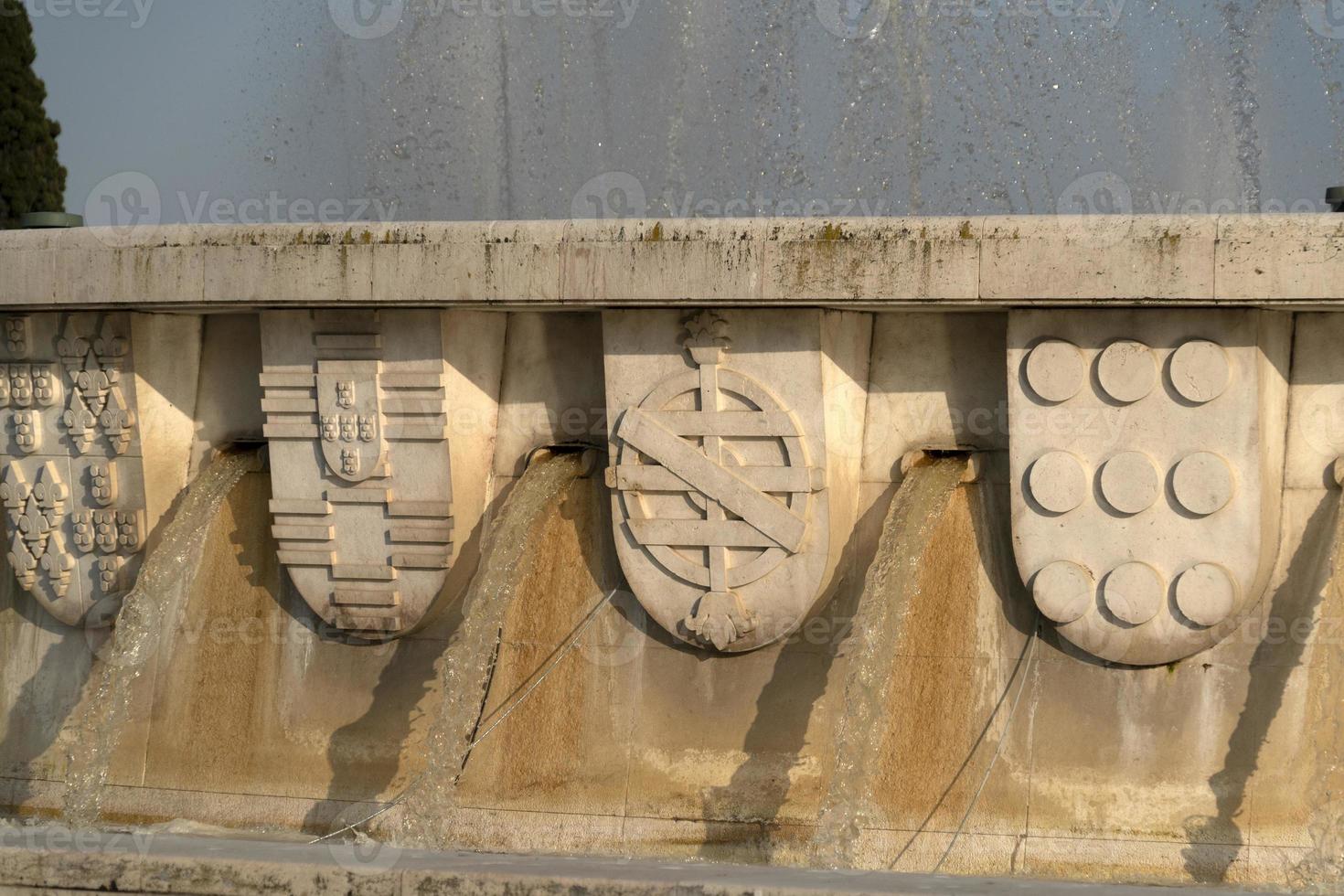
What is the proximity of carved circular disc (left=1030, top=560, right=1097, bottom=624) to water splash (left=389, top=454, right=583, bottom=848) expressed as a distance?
6.25ft

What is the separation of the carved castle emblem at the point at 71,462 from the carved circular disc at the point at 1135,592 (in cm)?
401

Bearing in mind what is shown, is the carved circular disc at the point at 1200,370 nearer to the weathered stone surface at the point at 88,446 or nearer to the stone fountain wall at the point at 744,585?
the stone fountain wall at the point at 744,585

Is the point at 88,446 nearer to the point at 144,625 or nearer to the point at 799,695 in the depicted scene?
the point at 144,625

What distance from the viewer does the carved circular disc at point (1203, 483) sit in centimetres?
543

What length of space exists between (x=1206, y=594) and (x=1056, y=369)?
915 millimetres

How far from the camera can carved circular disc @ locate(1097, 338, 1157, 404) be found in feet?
18.0

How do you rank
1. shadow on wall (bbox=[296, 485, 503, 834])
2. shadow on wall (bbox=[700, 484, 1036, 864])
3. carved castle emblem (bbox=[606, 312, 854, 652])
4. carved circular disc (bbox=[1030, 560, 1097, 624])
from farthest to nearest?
1. shadow on wall (bbox=[296, 485, 503, 834])
2. shadow on wall (bbox=[700, 484, 1036, 864])
3. carved castle emblem (bbox=[606, 312, 854, 652])
4. carved circular disc (bbox=[1030, 560, 1097, 624])

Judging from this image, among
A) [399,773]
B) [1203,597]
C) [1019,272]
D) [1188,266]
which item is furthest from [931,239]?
[399,773]

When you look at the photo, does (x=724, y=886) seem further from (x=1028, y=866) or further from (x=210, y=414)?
(x=210, y=414)

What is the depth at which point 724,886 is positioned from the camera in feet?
14.0

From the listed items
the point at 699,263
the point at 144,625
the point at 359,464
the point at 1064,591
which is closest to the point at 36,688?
the point at 144,625

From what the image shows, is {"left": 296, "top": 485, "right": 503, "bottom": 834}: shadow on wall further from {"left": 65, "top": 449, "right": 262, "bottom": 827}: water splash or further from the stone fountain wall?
{"left": 65, "top": 449, "right": 262, "bottom": 827}: water splash

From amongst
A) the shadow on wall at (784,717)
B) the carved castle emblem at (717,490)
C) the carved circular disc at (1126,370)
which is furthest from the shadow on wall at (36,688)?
the carved circular disc at (1126,370)

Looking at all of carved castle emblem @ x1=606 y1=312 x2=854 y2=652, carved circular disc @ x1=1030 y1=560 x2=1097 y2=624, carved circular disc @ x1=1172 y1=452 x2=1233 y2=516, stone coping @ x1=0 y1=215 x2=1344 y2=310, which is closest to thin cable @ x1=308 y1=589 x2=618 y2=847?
carved castle emblem @ x1=606 y1=312 x2=854 y2=652
